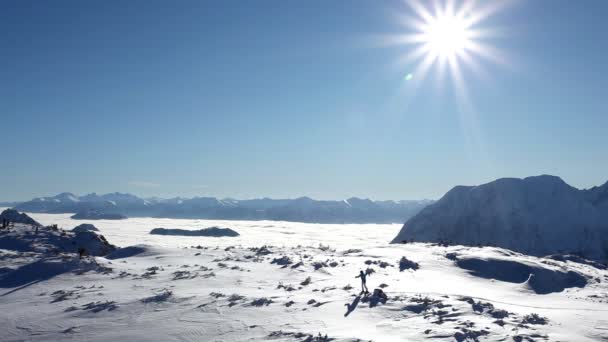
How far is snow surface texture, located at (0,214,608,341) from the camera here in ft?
42.5

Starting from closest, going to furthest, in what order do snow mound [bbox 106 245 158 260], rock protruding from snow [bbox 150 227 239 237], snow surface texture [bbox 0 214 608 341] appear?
snow surface texture [bbox 0 214 608 341], snow mound [bbox 106 245 158 260], rock protruding from snow [bbox 150 227 239 237]

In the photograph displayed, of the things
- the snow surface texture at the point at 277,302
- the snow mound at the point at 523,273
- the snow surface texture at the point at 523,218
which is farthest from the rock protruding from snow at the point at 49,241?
the snow surface texture at the point at 523,218

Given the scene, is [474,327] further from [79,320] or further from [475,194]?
[475,194]

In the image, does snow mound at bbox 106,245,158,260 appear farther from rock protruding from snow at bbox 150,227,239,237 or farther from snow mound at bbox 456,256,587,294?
rock protruding from snow at bbox 150,227,239,237

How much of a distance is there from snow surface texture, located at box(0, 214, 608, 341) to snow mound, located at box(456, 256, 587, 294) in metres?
0.34

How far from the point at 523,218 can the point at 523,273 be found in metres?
70.0

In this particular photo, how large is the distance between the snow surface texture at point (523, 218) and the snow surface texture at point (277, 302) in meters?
63.6

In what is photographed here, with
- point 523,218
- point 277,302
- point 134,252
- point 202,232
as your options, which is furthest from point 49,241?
point 202,232

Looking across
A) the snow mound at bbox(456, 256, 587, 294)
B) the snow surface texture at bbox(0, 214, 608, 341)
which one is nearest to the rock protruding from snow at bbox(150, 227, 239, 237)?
the snow surface texture at bbox(0, 214, 608, 341)

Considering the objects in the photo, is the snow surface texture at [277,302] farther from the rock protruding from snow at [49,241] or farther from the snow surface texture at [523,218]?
the snow surface texture at [523,218]

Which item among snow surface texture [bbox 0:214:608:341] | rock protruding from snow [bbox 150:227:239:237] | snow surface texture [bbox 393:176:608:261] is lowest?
snow surface texture [bbox 0:214:608:341]

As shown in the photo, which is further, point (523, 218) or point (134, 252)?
point (523, 218)

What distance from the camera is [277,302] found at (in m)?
16.5

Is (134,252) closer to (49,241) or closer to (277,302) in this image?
(49,241)
